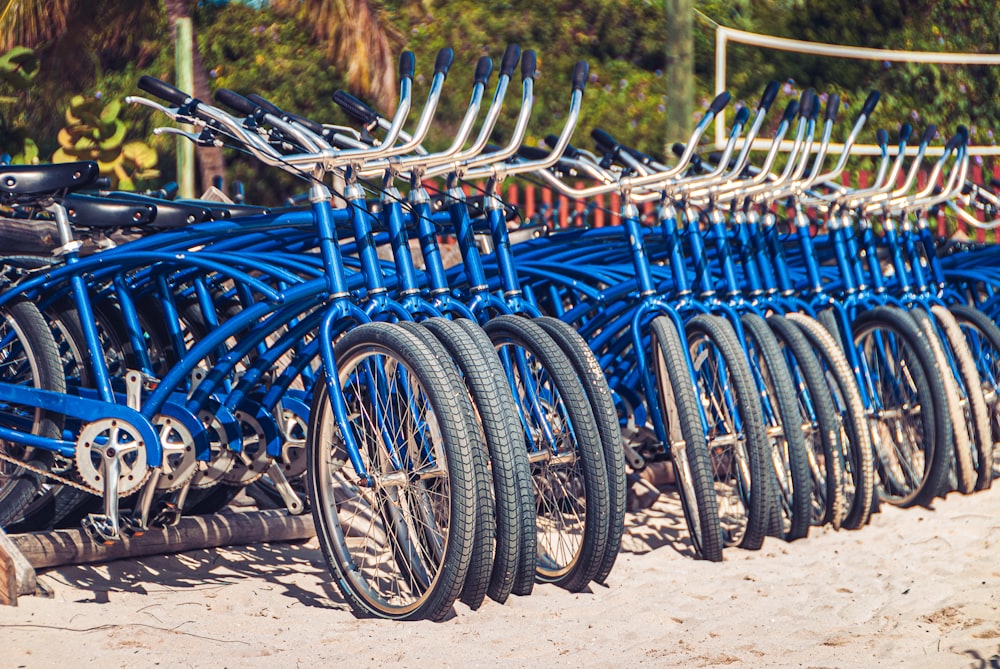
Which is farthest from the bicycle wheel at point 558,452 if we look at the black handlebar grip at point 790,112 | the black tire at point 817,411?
the black handlebar grip at point 790,112

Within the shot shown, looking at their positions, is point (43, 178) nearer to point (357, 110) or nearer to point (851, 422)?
point (357, 110)

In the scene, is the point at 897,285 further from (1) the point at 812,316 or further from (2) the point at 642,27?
(2) the point at 642,27

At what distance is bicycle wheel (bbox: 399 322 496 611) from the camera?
331 centimetres

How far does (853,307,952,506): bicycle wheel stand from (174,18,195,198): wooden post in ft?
15.5

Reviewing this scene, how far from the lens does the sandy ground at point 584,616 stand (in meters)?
3.19

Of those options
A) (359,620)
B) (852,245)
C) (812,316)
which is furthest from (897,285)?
(359,620)

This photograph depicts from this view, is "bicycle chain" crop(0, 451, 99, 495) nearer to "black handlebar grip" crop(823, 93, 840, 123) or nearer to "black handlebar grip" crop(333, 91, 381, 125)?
"black handlebar grip" crop(333, 91, 381, 125)

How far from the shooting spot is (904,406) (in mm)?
5434

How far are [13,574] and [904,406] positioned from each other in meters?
3.57

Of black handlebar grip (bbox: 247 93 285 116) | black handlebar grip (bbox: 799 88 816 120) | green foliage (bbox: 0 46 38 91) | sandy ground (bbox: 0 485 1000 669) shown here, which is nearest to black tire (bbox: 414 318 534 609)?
sandy ground (bbox: 0 485 1000 669)

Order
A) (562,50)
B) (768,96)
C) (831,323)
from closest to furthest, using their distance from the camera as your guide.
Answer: (768,96)
(831,323)
(562,50)

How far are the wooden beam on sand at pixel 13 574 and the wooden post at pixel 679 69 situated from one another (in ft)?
19.4

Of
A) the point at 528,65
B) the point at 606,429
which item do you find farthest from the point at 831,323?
the point at 528,65

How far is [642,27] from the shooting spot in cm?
1467
